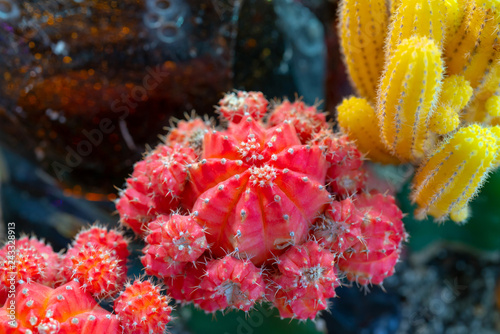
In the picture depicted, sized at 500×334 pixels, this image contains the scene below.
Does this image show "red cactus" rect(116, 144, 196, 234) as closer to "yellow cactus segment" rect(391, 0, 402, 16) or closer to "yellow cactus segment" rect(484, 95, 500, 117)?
"yellow cactus segment" rect(391, 0, 402, 16)

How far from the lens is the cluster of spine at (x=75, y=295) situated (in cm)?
124

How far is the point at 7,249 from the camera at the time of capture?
147 cm

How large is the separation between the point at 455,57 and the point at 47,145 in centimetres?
217

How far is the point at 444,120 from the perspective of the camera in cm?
142

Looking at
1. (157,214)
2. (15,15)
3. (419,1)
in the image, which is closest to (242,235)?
(157,214)

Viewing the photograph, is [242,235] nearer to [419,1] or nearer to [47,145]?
[419,1]

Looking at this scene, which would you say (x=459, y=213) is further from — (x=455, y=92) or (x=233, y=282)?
(x=233, y=282)

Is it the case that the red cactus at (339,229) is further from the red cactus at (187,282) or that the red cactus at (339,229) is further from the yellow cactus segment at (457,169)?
the red cactus at (187,282)

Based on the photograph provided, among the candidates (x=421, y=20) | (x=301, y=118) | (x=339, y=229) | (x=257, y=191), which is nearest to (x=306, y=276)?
(x=339, y=229)

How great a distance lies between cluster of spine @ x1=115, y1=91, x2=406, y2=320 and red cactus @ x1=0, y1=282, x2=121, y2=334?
10 centimetres

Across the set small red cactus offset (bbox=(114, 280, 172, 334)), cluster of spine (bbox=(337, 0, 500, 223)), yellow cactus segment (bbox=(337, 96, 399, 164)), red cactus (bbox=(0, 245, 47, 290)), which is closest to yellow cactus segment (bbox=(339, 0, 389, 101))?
cluster of spine (bbox=(337, 0, 500, 223))

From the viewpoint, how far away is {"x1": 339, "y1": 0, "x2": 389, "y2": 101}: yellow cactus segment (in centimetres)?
157

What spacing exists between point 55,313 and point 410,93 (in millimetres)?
1342

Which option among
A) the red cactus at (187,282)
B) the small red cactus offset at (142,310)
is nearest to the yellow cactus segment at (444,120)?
the red cactus at (187,282)
